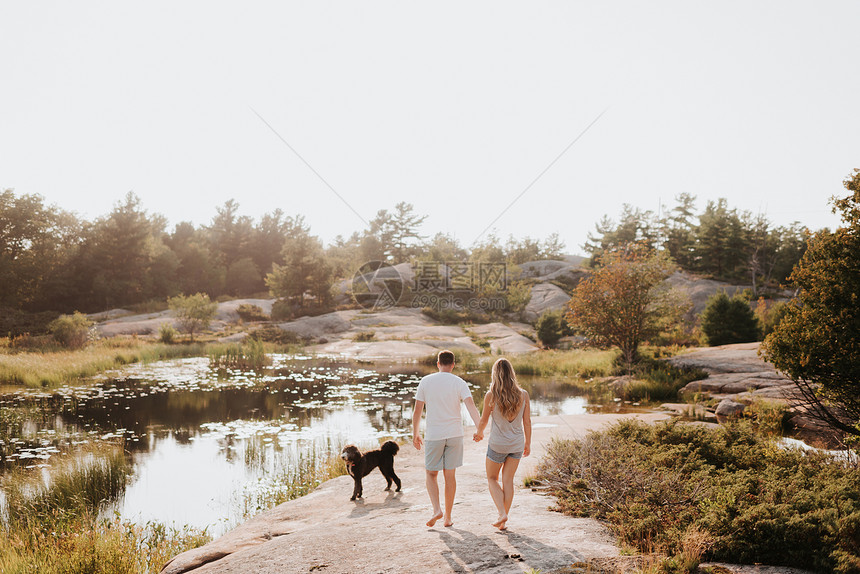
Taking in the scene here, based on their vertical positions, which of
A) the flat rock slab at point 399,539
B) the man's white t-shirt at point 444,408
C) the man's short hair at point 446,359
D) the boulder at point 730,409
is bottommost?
the boulder at point 730,409

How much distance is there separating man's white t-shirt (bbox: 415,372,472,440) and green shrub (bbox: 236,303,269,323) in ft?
114

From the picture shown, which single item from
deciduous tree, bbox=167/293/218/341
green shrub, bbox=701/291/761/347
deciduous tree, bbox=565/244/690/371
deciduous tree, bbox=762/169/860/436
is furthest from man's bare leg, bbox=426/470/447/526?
deciduous tree, bbox=167/293/218/341

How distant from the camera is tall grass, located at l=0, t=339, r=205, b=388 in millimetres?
16594

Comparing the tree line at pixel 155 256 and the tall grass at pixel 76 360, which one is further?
the tree line at pixel 155 256

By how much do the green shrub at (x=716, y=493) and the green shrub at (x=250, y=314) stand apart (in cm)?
3390

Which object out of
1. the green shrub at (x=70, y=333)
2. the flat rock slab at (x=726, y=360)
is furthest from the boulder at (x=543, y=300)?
the green shrub at (x=70, y=333)

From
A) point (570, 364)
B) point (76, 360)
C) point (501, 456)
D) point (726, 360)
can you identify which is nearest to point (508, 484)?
point (501, 456)

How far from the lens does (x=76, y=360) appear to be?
774 inches

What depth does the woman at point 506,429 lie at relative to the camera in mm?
4930

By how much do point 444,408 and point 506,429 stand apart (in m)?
0.65

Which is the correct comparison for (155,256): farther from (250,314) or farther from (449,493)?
(449,493)

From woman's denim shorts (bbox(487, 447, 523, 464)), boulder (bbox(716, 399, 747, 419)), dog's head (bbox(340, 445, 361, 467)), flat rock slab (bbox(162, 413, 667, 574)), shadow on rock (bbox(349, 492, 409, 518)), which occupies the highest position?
woman's denim shorts (bbox(487, 447, 523, 464))

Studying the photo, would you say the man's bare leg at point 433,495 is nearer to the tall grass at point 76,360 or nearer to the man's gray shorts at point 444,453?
the man's gray shorts at point 444,453

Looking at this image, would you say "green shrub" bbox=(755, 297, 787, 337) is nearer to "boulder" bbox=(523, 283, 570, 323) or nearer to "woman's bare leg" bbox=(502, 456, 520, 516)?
"boulder" bbox=(523, 283, 570, 323)
